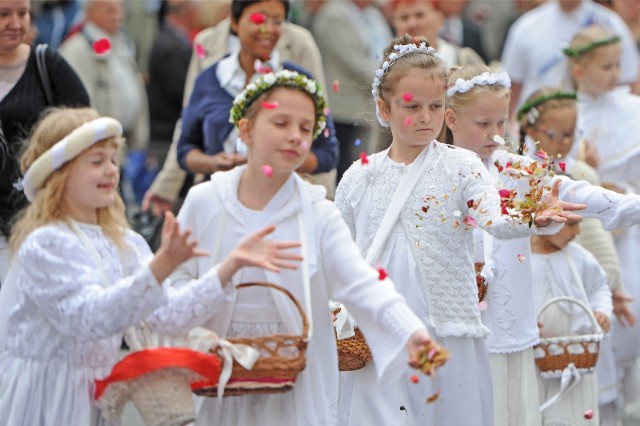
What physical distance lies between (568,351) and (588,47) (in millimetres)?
3506

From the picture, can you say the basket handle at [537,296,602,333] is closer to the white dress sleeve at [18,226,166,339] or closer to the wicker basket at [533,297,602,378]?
the wicker basket at [533,297,602,378]

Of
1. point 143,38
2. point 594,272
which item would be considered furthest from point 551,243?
point 143,38

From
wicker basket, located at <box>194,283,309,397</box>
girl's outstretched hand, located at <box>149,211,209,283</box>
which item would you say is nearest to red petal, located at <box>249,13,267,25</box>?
wicker basket, located at <box>194,283,309,397</box>

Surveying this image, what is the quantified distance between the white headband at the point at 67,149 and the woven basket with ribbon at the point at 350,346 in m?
1.52

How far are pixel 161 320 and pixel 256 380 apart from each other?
442 mm

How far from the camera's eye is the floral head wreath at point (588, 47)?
448 inches

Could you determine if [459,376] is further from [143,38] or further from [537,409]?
[143,38]

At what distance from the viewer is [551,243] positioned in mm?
9078

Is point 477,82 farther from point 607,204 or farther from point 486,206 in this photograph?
point 486,206

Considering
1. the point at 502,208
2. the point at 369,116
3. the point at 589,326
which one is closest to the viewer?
the point at 502,208

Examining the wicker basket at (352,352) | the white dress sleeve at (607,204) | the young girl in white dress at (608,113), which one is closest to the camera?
the wicker basket at (352,352)

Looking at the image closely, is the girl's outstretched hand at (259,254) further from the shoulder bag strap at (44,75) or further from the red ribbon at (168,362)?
the shoulder bag strap at (44,75)

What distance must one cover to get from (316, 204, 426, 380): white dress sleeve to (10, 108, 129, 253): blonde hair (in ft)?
2.69

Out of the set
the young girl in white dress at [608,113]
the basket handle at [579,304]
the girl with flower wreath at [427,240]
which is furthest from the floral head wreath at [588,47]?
the girl with flower wreath at [427,240]
